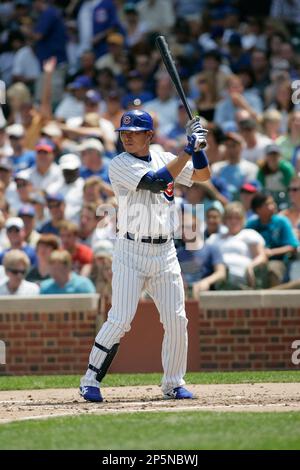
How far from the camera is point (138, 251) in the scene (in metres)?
8.23

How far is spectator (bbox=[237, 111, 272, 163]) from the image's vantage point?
14.2m

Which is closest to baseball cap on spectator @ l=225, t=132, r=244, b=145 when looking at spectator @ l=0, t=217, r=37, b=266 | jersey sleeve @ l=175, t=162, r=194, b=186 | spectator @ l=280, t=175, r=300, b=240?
spectator @ l=280, t=175, r=300, b=240

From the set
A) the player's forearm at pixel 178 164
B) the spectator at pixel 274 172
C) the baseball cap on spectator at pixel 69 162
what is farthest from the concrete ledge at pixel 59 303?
the player's forearm at pixel 178 164

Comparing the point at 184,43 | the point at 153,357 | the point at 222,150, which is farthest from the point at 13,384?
the point at 184,43

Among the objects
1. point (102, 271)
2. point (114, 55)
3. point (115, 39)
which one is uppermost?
point (115, 39)

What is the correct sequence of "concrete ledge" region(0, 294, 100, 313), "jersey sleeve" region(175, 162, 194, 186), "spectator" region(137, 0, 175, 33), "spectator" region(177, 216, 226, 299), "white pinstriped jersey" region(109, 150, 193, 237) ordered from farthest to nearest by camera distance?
"spectator" region(137, 0, 175, 33), "spectator" region(177, 216, 226, 299), "concrete ledge" region(0, 294, 100, 313), "jersey sleeve" region(175, 162, 194, 186), "white pinstriped jersey" region(109, 150, 193, 237)

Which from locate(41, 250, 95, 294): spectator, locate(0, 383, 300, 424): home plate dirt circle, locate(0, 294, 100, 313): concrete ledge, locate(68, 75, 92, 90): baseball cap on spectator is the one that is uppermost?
locate(68, 75, 92, 90): baseball cap on spectator

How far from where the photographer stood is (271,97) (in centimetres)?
1554

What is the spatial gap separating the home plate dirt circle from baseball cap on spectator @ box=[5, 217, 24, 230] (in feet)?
11.0

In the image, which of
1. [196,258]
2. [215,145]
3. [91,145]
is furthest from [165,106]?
[196,258]

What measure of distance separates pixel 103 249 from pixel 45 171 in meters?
2.66

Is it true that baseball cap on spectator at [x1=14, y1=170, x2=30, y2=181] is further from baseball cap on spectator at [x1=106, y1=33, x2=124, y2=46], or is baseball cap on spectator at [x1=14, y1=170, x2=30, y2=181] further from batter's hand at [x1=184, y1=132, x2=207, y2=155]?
batter's hand at [x1=184, y1=132, x2=207, y2=155]

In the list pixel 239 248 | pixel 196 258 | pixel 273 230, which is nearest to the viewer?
pixel 239 248

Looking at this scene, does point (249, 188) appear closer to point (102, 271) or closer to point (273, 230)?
point (273, 230)
